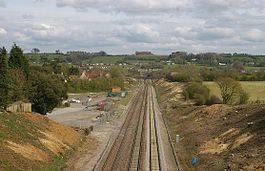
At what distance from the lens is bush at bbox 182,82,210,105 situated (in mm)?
82300

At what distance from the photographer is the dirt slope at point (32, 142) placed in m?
29.1

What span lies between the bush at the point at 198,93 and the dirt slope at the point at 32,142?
4013 centimetres

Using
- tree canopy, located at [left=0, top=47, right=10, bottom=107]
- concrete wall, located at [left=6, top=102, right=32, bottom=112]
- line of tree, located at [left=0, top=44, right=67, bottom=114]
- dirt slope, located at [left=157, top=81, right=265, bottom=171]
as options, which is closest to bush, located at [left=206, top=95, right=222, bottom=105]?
dirt slope, located at [left=157, top=81, right=265, bottom=171]

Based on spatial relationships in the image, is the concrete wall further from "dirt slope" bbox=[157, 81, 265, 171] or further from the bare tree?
the bare tree

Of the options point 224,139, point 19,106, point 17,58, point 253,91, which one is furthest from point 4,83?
point 253,91

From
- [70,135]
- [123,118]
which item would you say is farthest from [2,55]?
[123,118]

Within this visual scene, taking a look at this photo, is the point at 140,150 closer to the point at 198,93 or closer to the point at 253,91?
the point at 198,93

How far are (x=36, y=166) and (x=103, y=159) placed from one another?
259 inches

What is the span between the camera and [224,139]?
39.1 metres

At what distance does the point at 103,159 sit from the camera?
114 feet

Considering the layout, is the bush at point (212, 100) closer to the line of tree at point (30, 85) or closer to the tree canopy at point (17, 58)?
the line of tree at point (30, 85)

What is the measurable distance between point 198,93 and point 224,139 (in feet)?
159

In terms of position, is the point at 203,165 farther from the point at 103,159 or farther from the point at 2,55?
the point at 2,55

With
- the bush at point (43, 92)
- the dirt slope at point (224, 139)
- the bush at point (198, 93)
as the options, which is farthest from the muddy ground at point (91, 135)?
the bush at point (198, 93)
